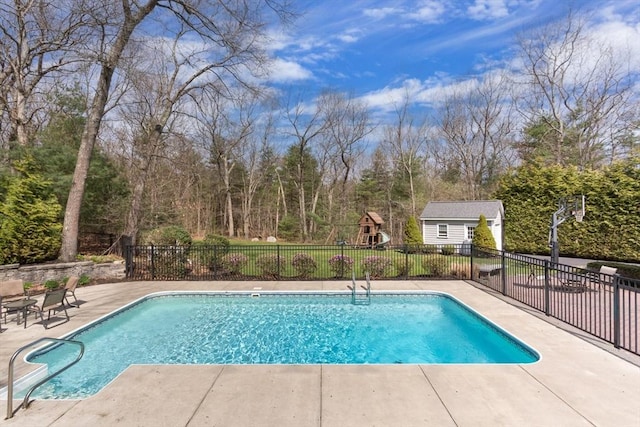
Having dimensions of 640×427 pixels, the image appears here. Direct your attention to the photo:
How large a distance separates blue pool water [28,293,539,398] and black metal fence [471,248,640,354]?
58.7 inches

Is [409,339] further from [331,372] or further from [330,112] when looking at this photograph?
[330,112]

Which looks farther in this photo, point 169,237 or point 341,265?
point 169,237

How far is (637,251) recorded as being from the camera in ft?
52.9

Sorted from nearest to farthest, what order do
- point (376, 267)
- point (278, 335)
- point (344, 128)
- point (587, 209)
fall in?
point (278, 335) < point (376, 267) < point (587, 209) < point (344, 128)

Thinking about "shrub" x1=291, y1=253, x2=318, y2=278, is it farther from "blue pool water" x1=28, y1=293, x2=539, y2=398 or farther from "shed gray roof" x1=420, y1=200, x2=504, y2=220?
"shed gray roof" x1=420, y1=200, x2=504, y2=220

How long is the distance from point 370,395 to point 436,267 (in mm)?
8866

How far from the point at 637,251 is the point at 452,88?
20.0 metres

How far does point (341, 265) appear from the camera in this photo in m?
12.0

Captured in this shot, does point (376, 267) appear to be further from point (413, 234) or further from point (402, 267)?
point (413, 234)

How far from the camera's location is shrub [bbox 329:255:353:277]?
1200 centimetres

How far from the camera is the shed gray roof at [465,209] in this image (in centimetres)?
2141

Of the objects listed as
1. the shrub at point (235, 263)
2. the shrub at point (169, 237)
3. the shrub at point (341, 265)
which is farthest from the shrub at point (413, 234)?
the shrub at point (169, 237)

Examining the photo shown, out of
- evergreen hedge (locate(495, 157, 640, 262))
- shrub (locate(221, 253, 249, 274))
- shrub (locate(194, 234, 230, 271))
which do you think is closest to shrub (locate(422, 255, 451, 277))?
shrub (locate(221, 253, 249, 274))

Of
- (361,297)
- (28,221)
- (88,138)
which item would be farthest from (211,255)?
(361,297)
